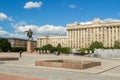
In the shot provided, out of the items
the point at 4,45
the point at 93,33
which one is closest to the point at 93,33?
the point at 93,33

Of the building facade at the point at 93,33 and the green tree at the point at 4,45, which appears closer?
the green tree at the point at 4,45

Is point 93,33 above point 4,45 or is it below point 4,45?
above

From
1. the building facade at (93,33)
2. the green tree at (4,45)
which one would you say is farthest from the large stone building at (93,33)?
the green tree at (4,45)

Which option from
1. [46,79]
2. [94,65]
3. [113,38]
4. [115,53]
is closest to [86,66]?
[94,65]

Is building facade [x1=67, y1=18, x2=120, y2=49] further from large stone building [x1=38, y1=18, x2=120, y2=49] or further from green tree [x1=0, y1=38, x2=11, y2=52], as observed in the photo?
green tree [x1=0, y1=38, x2=11, y2=52]

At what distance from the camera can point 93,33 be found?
493 feet

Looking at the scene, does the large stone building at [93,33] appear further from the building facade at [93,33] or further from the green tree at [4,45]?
the green tree at [4,45]

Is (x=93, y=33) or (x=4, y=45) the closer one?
(x=4, y=45)

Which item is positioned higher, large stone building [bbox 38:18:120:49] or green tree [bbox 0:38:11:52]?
large stone building [bbox 38:18:120:49]

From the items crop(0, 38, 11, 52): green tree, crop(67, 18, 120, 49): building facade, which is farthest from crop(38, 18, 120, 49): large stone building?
crop(0, 38, 11, 52): green tree

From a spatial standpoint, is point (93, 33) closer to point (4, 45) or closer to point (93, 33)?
point (93, 33)

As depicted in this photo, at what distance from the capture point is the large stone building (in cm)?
14088

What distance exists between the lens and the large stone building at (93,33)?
462 ft

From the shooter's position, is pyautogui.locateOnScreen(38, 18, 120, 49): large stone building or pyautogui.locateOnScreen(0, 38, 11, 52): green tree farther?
pyautogui.locateOnScreen(38, 18, 120, 49): large stone building
